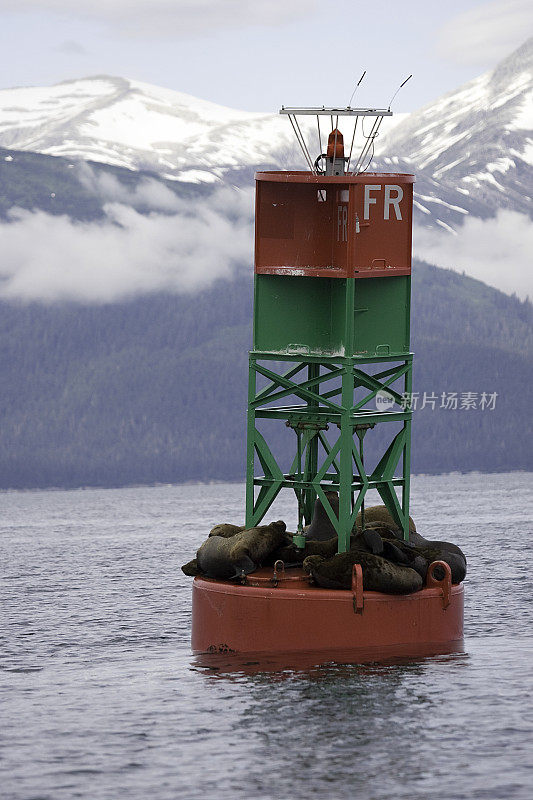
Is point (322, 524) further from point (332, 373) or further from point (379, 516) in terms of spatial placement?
point (332, 373)

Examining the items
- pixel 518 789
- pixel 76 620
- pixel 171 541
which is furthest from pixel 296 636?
pixel 171 541

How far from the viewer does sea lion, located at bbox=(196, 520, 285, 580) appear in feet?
149

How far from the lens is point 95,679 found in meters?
48.4

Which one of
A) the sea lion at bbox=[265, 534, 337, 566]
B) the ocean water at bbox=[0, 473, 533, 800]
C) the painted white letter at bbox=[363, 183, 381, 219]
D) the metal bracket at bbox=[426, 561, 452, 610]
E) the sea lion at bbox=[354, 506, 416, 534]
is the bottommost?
the ocean water at bbox=[0, 473, 533, 800]

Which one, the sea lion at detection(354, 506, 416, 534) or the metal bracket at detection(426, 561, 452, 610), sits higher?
the sea lion at detection(354, 506, 416, 534)

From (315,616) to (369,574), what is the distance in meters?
1.87

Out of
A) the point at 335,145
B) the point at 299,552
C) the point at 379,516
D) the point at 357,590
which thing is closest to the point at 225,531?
the point at 299,552

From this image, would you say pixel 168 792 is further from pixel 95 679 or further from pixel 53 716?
pixel 95 679

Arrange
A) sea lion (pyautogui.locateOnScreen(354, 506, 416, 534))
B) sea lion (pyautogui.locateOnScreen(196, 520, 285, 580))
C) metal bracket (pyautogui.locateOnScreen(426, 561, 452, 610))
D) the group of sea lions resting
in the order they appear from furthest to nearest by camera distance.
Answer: sea lion (pyautogui.locateOnScreen(354, 506, 416, 534)), sea lion (pyautogui.locateOnScreen(196, 520, 285, 580)), metal bracket (pyautogui.locateOnScreen(426, 561, 452, 610)), the group of sea lions resting

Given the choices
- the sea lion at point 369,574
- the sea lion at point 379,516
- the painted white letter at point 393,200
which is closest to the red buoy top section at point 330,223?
the painted white letter at point 393,200

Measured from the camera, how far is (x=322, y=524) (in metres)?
47.1

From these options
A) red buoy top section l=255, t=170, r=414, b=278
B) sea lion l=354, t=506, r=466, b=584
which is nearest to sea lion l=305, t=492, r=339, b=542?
sea lion l=354, t=506, r=466, b=584

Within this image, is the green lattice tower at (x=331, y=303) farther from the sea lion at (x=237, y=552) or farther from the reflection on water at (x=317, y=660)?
the reflection on water at (x=317, y=660)

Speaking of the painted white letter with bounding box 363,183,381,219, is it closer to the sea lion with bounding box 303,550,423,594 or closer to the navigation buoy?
the navigation buoy
